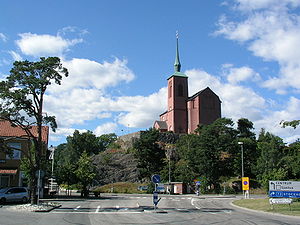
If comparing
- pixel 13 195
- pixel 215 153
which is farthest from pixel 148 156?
pixel 13 195

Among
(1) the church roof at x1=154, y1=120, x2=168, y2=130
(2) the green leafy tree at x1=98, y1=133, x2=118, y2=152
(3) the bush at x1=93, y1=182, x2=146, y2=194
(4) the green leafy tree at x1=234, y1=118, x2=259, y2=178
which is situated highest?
(1) the church roof at x1=154, y1=120, x2=168, y2=130

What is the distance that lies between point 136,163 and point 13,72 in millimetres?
51642

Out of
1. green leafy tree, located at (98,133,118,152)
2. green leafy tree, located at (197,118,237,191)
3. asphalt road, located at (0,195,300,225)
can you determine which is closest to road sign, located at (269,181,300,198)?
asphalt road, located at (0,195,300,225)

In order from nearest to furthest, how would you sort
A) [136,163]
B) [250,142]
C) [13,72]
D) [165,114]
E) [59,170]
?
[13,72] < [59,170] < [250,142] < [136,163] < [165,114]

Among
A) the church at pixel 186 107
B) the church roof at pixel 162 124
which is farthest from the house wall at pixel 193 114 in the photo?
the church roof at pixel 162 124

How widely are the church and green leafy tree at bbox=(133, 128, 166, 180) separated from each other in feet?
64.1

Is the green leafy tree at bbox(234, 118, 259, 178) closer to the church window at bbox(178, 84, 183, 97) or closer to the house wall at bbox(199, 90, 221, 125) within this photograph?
the house wall at bbox(199, 90, 221, 125)

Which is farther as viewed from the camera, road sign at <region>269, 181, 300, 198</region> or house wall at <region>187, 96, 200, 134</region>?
house wall at <region>187, 96, 200, 134</region>

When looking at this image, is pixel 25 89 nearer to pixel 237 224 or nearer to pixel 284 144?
pixel 237 224

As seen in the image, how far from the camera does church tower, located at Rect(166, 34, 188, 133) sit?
3396 inches

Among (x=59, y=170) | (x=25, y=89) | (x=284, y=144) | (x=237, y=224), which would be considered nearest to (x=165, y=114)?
(x=284, y=144)

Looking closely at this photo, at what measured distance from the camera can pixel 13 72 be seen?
23.4m

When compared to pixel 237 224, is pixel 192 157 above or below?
above

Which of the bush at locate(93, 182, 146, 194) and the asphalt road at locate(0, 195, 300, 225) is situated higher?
the asphalt road at locate(0, 195, 300, 225)
